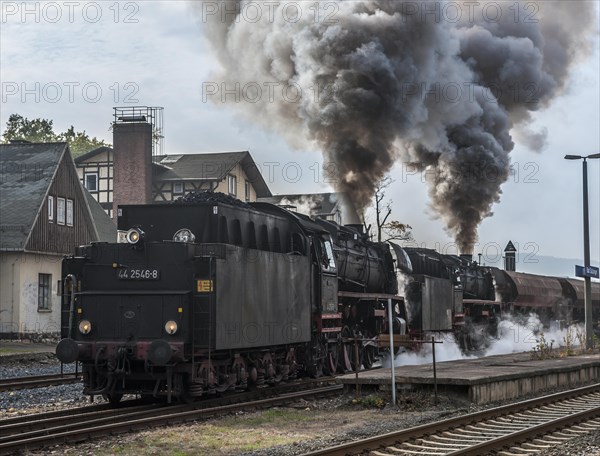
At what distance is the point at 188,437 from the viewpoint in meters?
11.3

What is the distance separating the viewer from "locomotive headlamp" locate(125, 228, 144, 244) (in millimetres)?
13719

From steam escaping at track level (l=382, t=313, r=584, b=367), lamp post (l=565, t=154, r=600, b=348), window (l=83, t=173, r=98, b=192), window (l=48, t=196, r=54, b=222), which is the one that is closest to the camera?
steam escaping at track level (l=382, t=313, r=584, b=367)

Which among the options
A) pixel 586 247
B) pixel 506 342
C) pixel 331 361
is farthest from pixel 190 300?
pixel 506 342

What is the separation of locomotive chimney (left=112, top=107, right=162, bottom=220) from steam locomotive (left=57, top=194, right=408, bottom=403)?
32.0 meters

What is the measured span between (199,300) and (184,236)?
1406mm

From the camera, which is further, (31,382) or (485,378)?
(31,382)

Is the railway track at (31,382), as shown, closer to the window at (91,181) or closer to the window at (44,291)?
the window at (44,291)

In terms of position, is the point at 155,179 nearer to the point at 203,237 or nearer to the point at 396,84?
the point at 396,84

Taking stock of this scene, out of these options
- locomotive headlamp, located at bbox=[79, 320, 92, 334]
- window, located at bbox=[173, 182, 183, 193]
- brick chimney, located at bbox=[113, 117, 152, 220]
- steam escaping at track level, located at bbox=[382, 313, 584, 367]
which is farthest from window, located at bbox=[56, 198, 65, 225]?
locomotive headlamp, located at bbox=[79, 320, 92, 334]

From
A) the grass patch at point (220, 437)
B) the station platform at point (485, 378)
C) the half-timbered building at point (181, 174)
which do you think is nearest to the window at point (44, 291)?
the half-timbered building at point (181, 174)

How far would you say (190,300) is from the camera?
528 inches

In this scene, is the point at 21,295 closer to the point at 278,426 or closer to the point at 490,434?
the point at 278,426

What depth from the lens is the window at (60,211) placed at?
36.1 m

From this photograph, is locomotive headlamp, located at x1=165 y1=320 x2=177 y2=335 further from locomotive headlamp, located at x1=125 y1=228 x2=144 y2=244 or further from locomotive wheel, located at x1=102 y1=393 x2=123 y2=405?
locomotive wheel, located at x1=102 y1=393 x2=123 y2=405
